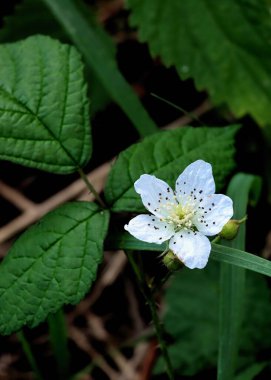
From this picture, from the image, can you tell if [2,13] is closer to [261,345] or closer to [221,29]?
Answer: [221,29]

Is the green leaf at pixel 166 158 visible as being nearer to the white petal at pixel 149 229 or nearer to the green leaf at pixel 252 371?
the white petal at pixel 149 229

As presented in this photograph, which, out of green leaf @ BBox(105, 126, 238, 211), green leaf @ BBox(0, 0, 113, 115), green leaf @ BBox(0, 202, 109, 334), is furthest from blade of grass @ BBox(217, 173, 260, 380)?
green leaf @ BBox(0, 0, 113, 115)

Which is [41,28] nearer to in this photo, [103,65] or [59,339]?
[103,65]

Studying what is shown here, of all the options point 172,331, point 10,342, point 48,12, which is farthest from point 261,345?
point 48,12

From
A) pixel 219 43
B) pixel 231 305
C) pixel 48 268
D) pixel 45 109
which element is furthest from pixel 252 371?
pixel 219 43

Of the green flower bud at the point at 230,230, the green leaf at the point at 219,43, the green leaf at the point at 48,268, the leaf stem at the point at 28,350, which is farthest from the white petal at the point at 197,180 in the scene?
the green leaf at the point at 219,43
